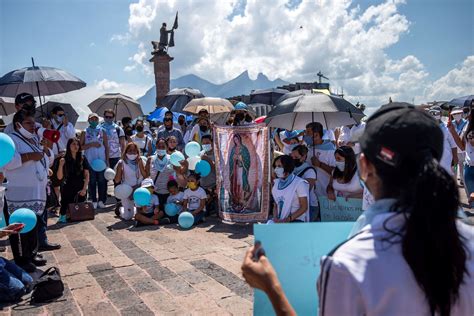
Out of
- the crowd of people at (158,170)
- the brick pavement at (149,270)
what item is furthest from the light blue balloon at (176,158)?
the brick pavement at (149,270)

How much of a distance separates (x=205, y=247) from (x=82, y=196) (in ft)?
10.8

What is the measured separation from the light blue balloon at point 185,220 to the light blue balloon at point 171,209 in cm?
47

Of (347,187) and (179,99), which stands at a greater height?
(179,99)

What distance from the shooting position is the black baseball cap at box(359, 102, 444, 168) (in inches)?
42.4

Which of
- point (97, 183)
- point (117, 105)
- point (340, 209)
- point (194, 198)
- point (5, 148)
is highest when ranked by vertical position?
point (117, 105)

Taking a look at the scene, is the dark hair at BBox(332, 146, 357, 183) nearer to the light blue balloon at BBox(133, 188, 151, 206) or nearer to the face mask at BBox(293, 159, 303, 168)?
the face mask at BBox(293, 159, 303, 168)

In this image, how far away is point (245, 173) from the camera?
6961mm

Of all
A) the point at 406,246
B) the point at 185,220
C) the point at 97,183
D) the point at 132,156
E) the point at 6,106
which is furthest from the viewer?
the point at 6,106

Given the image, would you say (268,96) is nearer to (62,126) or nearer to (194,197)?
(62,126)

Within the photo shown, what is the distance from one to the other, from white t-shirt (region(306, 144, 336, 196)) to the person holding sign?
0.77 meters

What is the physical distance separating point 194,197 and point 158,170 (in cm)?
89

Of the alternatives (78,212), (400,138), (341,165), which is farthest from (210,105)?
(400,138)

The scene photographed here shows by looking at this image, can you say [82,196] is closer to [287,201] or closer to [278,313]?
[287,201]

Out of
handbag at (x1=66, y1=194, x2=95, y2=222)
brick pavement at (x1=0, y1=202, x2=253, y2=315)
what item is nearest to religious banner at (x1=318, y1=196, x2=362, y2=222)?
brick pavement at (x1=0, y1=202, x2=253, y2=315)
